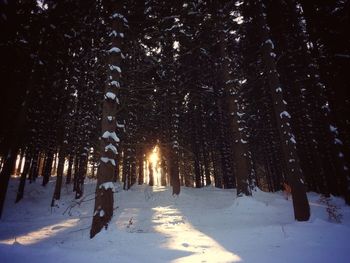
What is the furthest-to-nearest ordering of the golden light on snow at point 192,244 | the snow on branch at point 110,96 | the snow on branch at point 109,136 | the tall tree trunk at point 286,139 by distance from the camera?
the tall tree trunk at point 286,139
the snow on branch at point 110,96
the snow on branch at point 109,136
the golden light on snow at point 192,244

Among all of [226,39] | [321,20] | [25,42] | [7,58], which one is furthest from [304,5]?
[7,58]

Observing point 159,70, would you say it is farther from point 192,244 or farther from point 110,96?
point 192,244

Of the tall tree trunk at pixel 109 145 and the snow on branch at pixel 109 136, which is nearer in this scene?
the tall tree trunk at pixel 109 145

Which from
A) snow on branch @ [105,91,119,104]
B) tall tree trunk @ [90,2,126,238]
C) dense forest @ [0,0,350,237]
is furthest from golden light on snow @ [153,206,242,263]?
snow on branch @ [105,91,119,104]

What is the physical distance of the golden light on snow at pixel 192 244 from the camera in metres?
4.75

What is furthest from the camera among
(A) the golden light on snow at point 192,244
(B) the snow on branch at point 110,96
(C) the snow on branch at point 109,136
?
(B) the snow on branch at point 110,96

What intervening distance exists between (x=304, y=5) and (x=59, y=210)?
18.4m

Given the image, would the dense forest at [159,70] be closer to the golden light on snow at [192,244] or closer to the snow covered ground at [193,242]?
the snow covered ground at [193,242]

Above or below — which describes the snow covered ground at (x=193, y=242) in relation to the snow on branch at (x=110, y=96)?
below

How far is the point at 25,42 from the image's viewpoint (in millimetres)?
11742

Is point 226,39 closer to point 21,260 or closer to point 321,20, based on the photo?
point 321,20

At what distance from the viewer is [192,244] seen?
228 inches

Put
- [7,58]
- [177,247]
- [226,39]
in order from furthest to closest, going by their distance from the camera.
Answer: [226,39] → [7,58] → [177,247]

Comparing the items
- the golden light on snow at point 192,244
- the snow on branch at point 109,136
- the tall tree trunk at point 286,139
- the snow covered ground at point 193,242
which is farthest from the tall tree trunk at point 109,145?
the tall tree trunk at point 286,139
